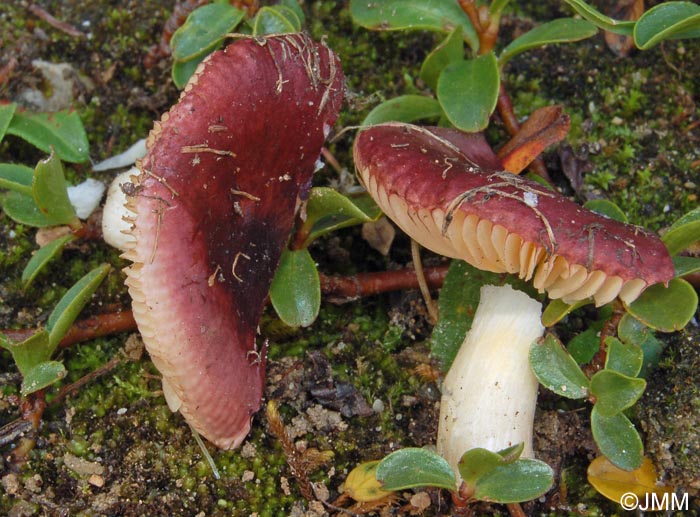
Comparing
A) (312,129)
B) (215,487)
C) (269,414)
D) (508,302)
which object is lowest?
(215,487)

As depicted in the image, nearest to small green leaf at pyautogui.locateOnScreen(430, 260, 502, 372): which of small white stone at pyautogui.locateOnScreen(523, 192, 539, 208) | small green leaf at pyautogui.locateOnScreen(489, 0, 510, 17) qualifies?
small white stone at pyautogui.locateOnScreen(523, 192, 539, 208)

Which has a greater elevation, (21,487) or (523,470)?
(523,470)

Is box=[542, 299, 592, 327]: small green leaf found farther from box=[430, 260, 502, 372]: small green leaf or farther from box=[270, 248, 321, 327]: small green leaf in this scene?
box=[270, 248, 321, 327]: small green leaf

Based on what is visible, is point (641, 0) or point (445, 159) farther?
point (641, 0)

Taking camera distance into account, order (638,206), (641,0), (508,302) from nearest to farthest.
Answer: (508,302), (638,206), (641,0)

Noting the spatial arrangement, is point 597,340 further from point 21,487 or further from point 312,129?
point 21,487

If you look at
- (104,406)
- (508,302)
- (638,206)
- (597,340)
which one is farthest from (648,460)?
(104,406)

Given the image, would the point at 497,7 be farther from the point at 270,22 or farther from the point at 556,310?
the point at 556,310
